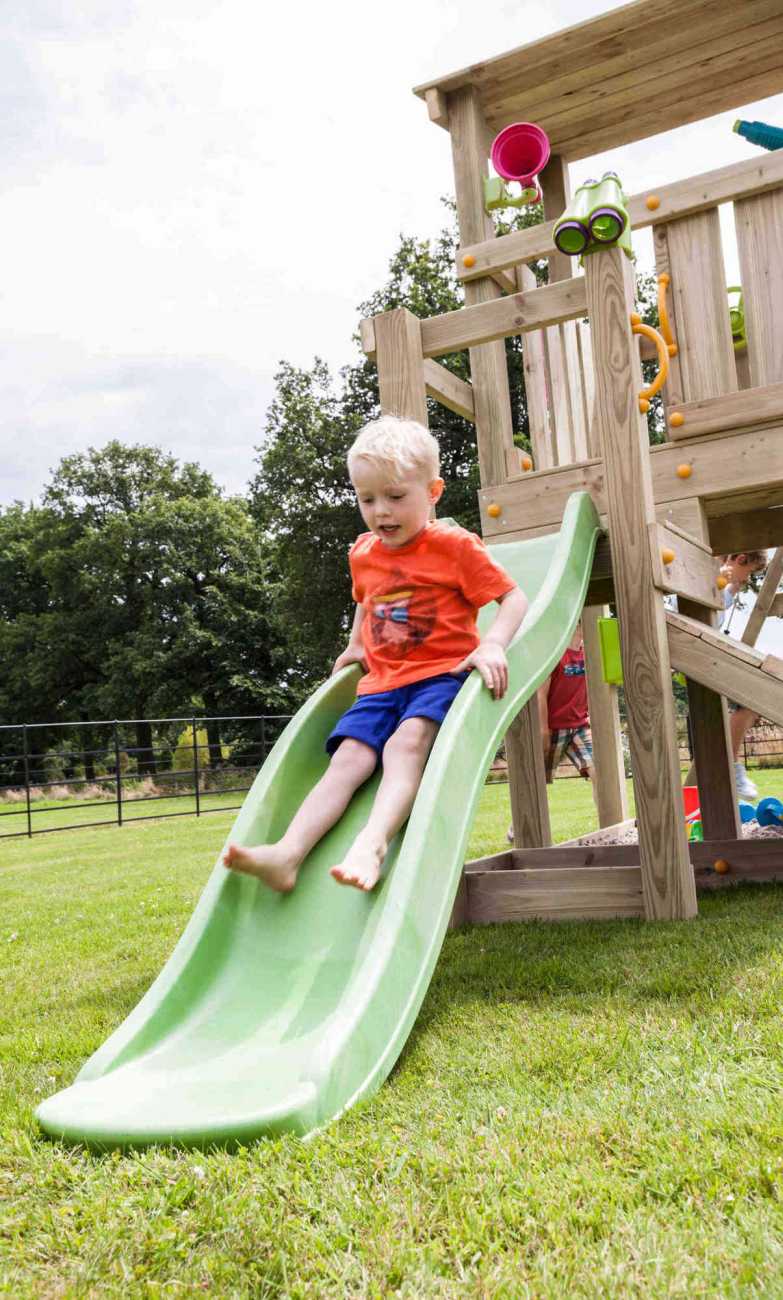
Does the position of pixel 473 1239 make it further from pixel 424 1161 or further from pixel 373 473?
pixel 373 473

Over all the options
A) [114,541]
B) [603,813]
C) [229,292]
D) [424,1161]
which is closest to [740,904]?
[424,1161]

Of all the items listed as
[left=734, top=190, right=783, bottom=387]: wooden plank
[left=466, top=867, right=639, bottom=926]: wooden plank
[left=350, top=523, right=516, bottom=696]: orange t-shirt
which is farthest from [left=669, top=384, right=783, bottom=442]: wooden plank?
[left=466, top=867, right=639, bottom=926]: wooden plank

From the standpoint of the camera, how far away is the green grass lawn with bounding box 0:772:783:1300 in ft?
4.60

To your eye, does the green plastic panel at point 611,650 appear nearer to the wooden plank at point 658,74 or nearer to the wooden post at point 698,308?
the wooden post at point 698,308

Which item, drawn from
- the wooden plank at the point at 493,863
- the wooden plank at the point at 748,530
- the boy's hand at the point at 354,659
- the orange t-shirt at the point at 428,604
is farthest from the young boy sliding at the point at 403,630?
the wooden plank at the point at 748,530

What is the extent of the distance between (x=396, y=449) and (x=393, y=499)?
0.17 meters

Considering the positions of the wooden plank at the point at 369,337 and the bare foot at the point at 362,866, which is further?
the wooden plank at the point at 369,337

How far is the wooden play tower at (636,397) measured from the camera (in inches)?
149

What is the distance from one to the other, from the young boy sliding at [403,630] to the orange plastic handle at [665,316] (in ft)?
6.24

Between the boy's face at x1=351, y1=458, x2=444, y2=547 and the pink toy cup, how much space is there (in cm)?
293

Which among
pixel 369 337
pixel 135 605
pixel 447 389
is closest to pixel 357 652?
pixel 369 337

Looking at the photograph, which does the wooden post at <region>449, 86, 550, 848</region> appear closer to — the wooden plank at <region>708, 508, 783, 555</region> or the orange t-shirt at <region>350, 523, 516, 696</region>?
the wooden plank at <region>708, 508, 783, 555</region>

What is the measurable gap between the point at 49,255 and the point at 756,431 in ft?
73.3

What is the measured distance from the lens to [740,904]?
3.83 m
